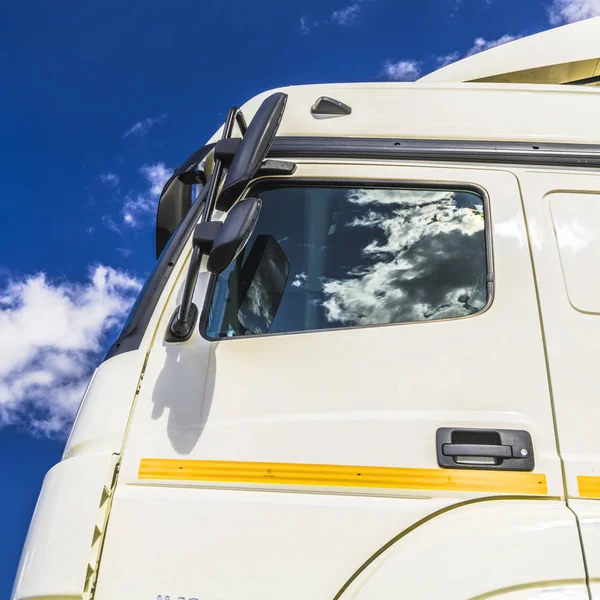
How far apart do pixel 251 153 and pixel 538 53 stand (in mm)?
1759

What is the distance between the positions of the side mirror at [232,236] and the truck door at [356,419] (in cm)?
35

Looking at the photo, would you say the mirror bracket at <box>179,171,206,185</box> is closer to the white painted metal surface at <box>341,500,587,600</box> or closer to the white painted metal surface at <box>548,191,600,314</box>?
the white painted metal surface at <box>548,191,600,314</box>

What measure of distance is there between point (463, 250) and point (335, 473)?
87cm

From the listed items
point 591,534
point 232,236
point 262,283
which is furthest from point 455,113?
point 591,534

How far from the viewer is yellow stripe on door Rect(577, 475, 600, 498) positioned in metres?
1.60

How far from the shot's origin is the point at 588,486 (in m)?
1.61

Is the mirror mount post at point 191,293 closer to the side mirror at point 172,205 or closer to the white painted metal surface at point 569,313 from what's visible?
the side mirror at point 172,205

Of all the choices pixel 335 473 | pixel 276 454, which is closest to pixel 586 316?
pixel 335 473

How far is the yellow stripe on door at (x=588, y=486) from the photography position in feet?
5.25

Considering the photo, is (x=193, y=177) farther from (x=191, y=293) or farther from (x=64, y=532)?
(x=64, y=532)

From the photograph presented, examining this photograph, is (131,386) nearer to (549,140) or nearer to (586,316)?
(586,316)

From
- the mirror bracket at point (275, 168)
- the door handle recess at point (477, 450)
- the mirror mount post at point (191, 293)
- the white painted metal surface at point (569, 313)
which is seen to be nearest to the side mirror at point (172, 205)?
the mirror bracket at point (275, 168)

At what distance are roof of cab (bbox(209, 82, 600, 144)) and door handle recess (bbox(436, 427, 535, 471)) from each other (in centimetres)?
111

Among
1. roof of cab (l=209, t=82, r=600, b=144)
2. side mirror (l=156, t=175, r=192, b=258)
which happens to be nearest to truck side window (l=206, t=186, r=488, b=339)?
roof of cab (l=209, t=82, r=600, b=144)
